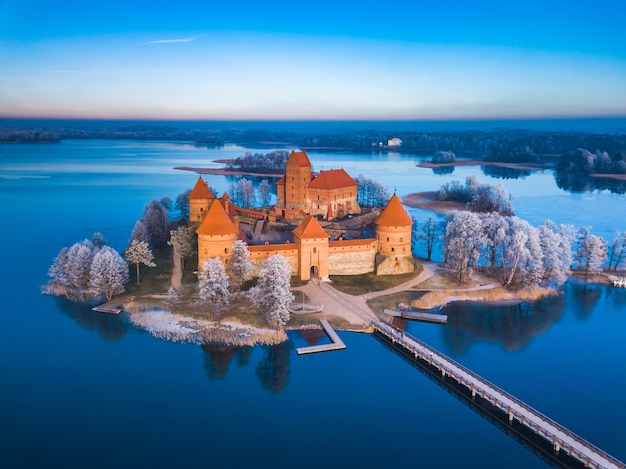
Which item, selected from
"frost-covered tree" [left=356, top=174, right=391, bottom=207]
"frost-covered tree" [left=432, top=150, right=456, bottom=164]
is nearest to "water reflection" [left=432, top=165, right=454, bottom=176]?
"frost-covered tree" [left=432, top=150, right=456, bottom=164]

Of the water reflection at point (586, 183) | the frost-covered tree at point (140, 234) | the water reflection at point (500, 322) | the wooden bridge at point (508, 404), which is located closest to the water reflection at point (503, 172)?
the water reflection at point (586, 183)

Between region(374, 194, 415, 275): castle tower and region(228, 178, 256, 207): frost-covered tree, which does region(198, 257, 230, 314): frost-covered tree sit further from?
region(228, 178, 256, 207): frost-covered tree

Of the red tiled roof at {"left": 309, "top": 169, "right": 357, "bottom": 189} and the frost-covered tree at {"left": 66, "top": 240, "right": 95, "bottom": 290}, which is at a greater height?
the red tiled roof at {"left": 309, "top": 169, "right": 357, "bottom": 189}

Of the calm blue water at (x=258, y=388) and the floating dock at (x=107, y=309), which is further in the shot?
the floating dock at (x=107, y=309)

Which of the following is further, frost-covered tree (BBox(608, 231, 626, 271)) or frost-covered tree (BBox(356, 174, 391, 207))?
frost-covered tree (BBox(356, 174, 391, 207))

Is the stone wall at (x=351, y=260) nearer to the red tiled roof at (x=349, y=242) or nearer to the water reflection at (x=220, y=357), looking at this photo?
the red tiled roof at (x=349, y=242)

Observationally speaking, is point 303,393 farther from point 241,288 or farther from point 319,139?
point 319,139

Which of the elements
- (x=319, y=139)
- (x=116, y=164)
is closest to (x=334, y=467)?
(x=116, y=164)
